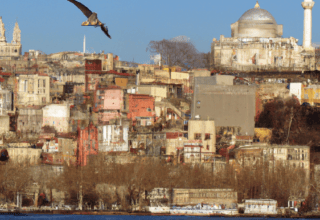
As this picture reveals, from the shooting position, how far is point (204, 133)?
171 ft

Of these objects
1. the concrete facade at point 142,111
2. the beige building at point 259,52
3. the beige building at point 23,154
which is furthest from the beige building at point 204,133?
the beige building at point 259,52

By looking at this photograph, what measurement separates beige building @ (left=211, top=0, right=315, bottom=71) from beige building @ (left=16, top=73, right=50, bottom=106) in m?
13.5

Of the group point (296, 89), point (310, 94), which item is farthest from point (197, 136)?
point (310, 94)

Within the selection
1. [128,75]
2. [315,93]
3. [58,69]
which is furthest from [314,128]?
[58,69]

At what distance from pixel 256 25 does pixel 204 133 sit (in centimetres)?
2038

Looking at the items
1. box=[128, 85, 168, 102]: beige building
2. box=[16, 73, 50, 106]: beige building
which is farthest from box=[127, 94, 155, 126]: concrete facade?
box=[16, 73, 50, 106]: beige building

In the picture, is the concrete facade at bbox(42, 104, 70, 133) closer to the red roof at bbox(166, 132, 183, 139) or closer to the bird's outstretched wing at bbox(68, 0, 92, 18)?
the red roof at bbox(166, 132, 183, 139)

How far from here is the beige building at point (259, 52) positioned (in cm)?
6794

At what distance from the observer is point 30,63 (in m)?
69.9

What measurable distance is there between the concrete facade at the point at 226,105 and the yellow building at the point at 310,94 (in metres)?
3.87

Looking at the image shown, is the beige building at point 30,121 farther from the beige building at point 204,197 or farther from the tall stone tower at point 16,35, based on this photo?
the tall stone tower at point 16,35

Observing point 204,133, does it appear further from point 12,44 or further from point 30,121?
point 12,44

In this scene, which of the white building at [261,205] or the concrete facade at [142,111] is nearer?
the white building at [261,205]

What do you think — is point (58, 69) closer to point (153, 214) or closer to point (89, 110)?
point (89, 110)
